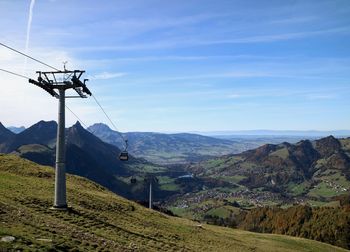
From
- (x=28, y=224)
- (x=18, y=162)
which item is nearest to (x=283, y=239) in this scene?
(x=18, y=162)

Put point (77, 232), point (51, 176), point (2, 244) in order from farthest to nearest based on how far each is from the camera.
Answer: point (51, 176) < point (77, 232) < point (2, 244)

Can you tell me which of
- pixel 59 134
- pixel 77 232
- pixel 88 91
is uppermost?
pixel 88 91

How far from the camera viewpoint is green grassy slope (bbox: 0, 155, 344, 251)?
31.5 meters

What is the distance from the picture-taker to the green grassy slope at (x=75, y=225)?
103 ft

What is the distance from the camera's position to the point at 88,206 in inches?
2349

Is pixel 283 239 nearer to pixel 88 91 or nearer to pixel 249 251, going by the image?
pixel 249 251

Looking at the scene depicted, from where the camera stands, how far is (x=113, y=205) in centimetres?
6719

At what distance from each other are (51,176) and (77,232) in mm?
42624

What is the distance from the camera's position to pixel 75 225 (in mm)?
42500

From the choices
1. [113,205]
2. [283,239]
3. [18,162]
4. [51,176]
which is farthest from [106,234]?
[283,239]

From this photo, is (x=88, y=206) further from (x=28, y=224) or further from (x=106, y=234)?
(x=28, y=224)

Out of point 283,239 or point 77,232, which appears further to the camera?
point 283,239

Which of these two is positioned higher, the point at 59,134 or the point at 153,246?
the point at 59,134

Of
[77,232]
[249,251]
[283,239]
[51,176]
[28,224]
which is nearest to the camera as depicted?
[28,224]
